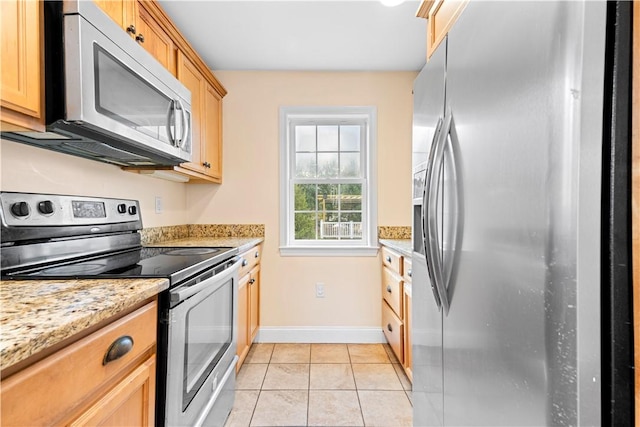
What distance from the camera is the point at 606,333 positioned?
0.48m

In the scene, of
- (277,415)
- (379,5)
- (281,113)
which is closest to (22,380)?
(277,415)

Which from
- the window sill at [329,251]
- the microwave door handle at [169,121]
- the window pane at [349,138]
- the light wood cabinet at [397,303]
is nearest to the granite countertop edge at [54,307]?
the microwave door handle at [169,121]

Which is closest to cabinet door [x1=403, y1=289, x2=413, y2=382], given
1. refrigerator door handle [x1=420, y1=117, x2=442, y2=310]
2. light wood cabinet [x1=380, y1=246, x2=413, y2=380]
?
light wood cabinet [x1=380, y1=246, x2=413, y2=380]

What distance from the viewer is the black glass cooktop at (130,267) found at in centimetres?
102

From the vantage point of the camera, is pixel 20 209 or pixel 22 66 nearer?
pixel 22 66

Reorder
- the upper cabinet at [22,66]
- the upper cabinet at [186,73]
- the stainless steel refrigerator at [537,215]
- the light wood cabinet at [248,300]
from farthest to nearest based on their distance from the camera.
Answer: the light wood cabinet at [248,300], the upper cabinet at [186,73], the upper cabinet at [22,66], the stainless steel refrigerator at [537,215]

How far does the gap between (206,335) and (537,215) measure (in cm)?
133

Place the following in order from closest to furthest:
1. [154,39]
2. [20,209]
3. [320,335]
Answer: [20,209] → [154,39] → [320,335]

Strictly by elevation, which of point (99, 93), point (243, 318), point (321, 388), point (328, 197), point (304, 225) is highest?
point (99, 93)

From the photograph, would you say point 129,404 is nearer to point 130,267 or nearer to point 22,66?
point 130,267

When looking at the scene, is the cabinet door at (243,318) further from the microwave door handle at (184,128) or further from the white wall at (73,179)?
the microwave door handle at (184,128)

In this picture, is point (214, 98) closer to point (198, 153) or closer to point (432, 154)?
point (198, 153)

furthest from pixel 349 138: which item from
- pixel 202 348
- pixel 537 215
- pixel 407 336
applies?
pixel 537 215

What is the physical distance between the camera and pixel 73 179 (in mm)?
1525
